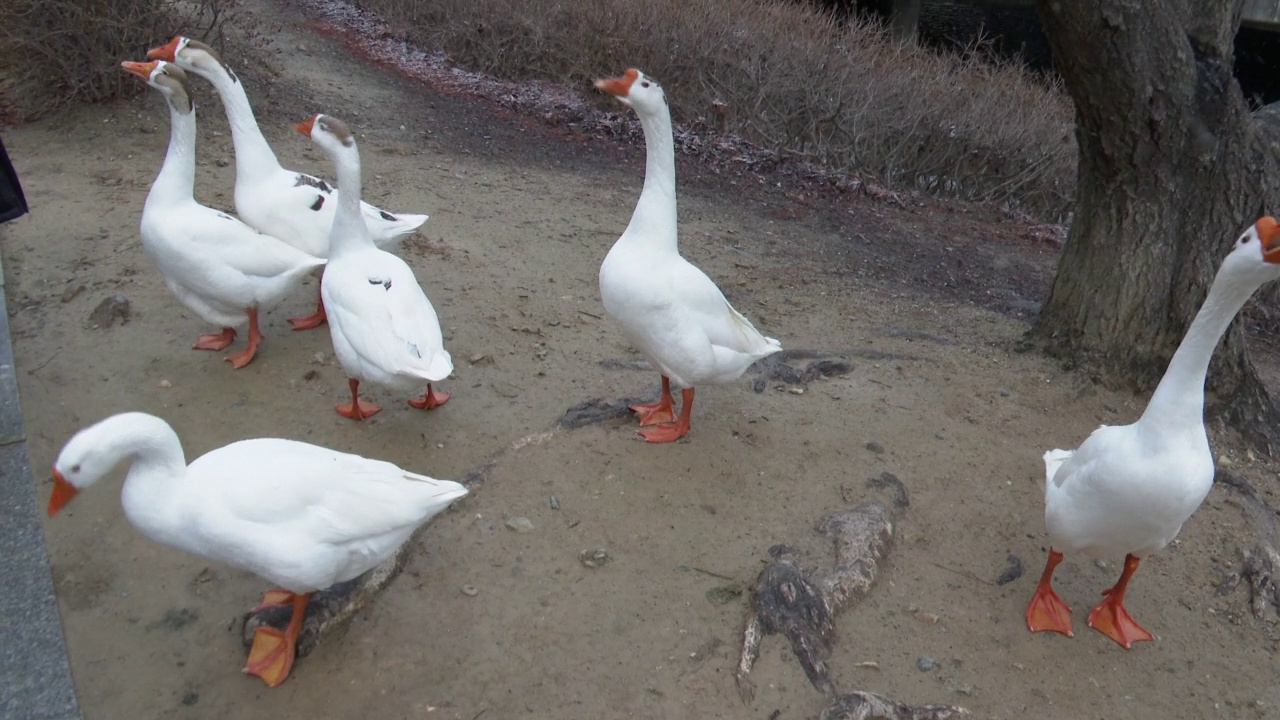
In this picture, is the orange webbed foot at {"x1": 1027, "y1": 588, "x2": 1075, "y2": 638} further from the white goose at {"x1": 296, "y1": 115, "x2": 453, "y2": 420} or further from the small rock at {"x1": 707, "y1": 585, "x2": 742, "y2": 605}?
the white goose at {"x1": 296, "y1": 115, "x2": 453, "y2": 420}

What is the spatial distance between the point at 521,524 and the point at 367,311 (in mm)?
1138

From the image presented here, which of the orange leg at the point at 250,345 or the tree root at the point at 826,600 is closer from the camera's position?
the tree root at the point at 826,600

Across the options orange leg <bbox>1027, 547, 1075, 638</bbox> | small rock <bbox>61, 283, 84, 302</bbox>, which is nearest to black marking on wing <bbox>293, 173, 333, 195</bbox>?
small rock <bbox>61, 283, 84, 302</bbox>

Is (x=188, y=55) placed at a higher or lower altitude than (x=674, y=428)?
higher

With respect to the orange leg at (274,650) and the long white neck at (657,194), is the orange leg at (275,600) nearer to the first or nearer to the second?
the orange leg at (274,650)

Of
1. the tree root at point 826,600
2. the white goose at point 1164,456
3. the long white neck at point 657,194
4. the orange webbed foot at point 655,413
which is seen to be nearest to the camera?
the white goose at point 1164,456

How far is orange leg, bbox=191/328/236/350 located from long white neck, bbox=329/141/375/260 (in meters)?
0.81

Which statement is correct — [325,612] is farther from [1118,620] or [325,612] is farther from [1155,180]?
[1155,180]

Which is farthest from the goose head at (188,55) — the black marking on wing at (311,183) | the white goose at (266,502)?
the white goose at (266,502)

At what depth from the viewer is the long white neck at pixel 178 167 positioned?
4137 mm

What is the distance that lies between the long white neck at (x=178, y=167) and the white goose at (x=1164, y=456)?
397 cm

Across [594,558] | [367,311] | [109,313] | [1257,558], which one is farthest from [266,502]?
[1257,558]

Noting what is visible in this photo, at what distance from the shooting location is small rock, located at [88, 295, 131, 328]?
448 centimetres

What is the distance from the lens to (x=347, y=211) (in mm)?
4023
